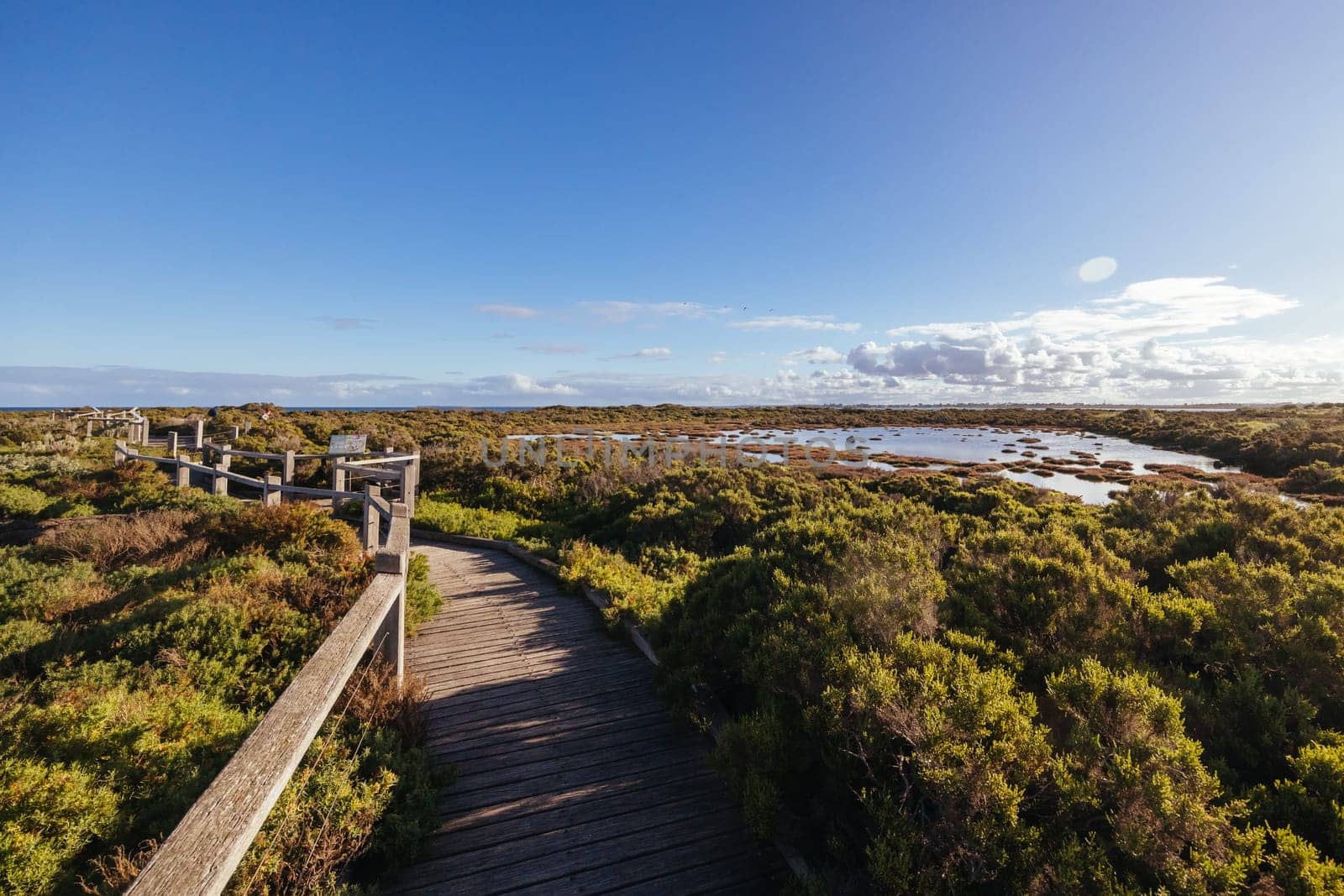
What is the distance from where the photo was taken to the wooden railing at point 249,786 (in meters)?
1.51

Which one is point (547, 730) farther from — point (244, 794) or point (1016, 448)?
point (1016, 448)

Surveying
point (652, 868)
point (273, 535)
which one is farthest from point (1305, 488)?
point (273, 535)

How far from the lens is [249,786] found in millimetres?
1897

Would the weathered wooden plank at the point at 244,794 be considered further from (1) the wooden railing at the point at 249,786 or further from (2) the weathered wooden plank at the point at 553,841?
(2) the weathered wooden plank at the point at 553,841

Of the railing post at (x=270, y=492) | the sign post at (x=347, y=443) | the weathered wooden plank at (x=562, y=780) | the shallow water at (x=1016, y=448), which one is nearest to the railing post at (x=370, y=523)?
the railing post at (x=270, y=492)

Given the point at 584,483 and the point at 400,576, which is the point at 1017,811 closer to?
the point at 400,576

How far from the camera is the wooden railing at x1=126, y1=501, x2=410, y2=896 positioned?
1507 millimetres

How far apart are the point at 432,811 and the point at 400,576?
70.6 inches

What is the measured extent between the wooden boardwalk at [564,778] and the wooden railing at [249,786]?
1796 mm

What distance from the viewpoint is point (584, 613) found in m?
7.91

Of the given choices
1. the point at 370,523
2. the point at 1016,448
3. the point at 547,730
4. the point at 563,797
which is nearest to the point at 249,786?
the point at 563,797

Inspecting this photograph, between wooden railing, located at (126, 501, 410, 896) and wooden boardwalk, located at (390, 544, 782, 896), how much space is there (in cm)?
180

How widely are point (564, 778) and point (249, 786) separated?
305 cm

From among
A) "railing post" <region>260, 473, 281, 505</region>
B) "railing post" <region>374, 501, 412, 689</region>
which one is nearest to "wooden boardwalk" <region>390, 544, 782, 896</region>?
"railing post" <region>374, 501, 412, 689</region>
